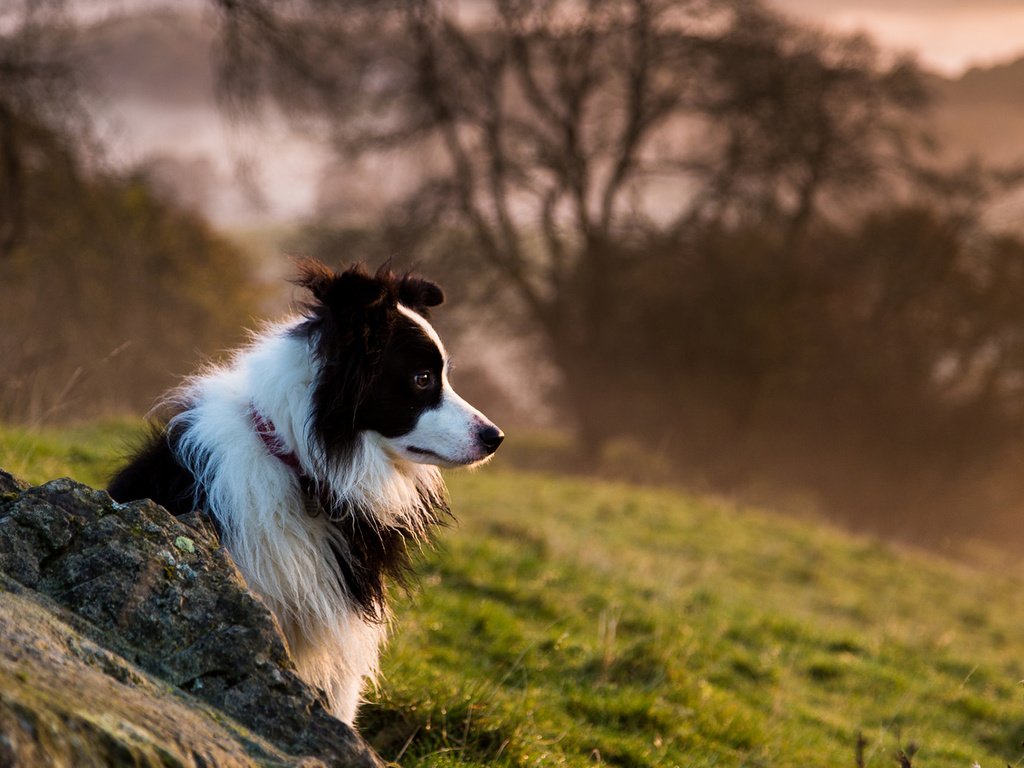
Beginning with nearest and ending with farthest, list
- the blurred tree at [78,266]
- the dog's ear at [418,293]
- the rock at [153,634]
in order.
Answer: the rock at [153,634] → the dog's ear at [418,293] → the blurred tree at [78,266]

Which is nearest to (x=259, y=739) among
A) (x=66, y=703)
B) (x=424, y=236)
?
(x=66, y=703)

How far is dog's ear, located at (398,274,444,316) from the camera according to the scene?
14.6 ft

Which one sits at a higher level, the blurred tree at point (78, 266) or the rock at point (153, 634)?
the blurred tree at point (78, 266)

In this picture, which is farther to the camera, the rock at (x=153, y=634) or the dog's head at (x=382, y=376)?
the dog's head at (x=382, y=376)

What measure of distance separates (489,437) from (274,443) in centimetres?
90

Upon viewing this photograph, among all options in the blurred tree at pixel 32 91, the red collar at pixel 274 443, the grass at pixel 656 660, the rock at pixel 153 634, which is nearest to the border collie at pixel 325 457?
the red collar at pixel 274 443

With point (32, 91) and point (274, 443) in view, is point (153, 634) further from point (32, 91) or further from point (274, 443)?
point (32, 91)

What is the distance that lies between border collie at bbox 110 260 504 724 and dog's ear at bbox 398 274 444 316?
0.59ft

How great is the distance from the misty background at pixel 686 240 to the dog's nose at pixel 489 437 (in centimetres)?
1836

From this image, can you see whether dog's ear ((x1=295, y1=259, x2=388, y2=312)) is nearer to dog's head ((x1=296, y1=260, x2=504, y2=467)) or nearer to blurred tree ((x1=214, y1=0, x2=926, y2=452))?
dog's head ((x1=296, y1=260, x2=504, y2=467))

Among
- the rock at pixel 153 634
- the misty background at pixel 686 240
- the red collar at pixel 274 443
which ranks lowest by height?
the rock at pixel 153 634

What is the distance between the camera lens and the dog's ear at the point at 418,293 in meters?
4.44

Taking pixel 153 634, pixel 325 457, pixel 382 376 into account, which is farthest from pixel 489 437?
pixel 153 634

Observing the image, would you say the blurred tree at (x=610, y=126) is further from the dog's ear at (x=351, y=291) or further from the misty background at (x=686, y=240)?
the dog's ear at (x=351, y=291)
